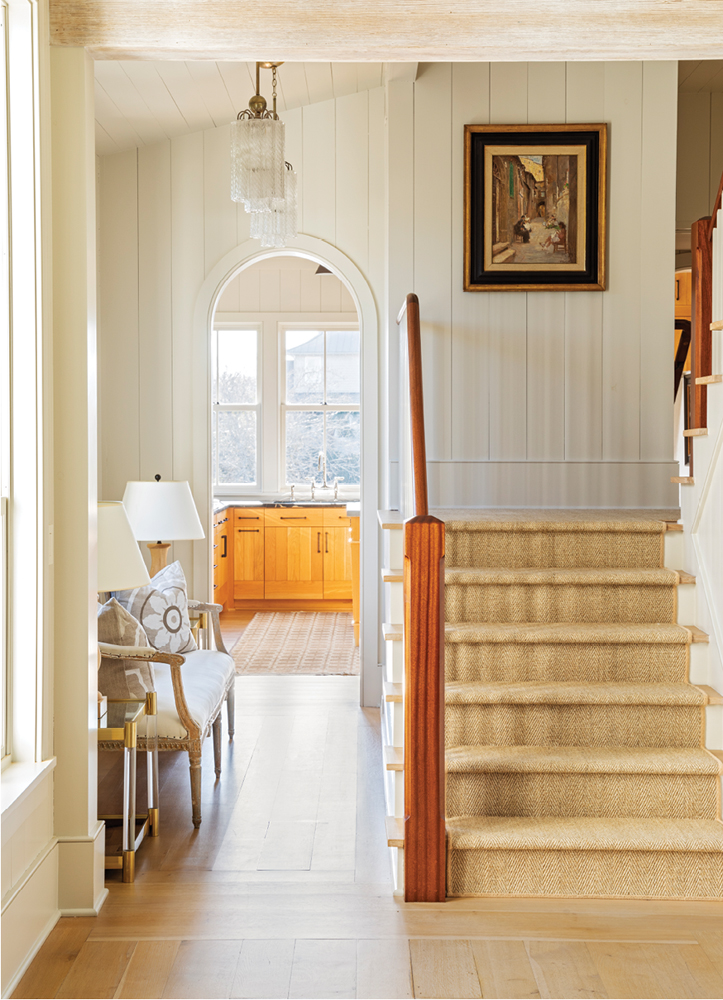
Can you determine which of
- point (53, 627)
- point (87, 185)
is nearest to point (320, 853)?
point (53, 627)

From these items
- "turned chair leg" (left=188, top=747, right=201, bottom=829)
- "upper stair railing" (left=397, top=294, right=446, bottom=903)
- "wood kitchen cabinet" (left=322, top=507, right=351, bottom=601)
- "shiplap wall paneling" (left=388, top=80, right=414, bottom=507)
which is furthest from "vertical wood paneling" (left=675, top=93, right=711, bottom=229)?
"turned chair leg" (left=188, top=747, right=201, bottom=829)

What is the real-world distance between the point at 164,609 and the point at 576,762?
1.88 m

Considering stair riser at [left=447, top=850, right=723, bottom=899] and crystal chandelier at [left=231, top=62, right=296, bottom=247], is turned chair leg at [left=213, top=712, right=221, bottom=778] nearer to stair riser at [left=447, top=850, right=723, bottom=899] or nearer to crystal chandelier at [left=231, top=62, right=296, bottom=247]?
stair riser at [left=447, top=850, right=723, bottom=899]

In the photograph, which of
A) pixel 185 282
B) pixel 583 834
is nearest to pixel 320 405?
pixel 185 282

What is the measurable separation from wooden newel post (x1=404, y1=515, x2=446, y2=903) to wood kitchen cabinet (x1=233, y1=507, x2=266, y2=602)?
496 centimetres

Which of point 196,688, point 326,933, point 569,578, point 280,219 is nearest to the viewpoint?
point 326,933

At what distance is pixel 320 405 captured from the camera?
809 cm

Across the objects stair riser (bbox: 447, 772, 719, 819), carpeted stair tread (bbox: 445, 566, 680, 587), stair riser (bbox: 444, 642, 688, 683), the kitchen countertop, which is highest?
the kitchen countertop

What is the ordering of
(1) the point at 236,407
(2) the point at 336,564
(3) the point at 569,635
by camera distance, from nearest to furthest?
(3) the point at 569,635
(2) the point at 336,564
(1) the point at 236,407

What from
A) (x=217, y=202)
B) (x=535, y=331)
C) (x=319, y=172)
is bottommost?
(x=535, y=331)

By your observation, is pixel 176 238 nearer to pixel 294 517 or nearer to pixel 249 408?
pixel 294 517

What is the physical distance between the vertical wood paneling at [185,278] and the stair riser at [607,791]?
2816mm

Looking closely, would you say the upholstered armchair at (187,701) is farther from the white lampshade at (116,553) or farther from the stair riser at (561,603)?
the stair riser at (561,603)

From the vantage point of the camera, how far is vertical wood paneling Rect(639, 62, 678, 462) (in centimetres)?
420
